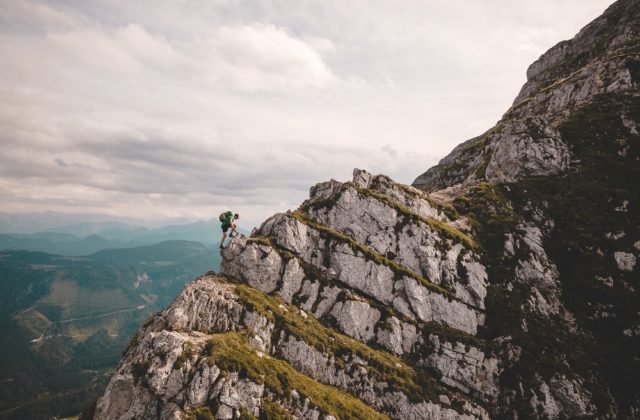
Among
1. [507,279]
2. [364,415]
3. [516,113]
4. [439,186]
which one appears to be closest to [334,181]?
[507,279]

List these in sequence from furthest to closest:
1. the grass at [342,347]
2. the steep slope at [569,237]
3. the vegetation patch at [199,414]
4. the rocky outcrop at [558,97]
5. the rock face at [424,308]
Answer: the rocky outcrop at [558,97], the grass at [342,347], the steep slope at [569,237], the rock face at [424,308], the vegetation patch at [199,414]

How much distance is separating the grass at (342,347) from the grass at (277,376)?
5085 millimetres

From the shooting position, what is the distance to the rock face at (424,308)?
47500mm

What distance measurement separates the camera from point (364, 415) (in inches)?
1969

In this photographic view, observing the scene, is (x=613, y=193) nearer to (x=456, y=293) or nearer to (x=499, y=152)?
(x=499, y=152)

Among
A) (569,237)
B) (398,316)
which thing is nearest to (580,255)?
(569,237)

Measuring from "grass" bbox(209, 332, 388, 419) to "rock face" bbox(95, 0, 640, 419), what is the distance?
23cm

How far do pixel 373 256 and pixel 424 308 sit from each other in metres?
13.6

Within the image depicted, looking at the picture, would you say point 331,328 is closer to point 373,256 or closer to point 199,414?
point 373,256

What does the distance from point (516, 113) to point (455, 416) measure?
5097 inches

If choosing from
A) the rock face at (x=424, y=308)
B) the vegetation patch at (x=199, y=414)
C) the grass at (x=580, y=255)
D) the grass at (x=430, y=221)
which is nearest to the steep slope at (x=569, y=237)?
the grass at (x=580, y=255)

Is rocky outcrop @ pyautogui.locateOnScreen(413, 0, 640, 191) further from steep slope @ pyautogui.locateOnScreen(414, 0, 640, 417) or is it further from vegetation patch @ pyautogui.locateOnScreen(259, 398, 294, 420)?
vegetation patch @ pyautogui.locateOnScreen(259, 398, 294, 420)

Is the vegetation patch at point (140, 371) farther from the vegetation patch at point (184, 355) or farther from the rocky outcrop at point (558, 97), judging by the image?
the rocky outcrop at point (558, 97)

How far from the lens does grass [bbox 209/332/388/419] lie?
155ft
